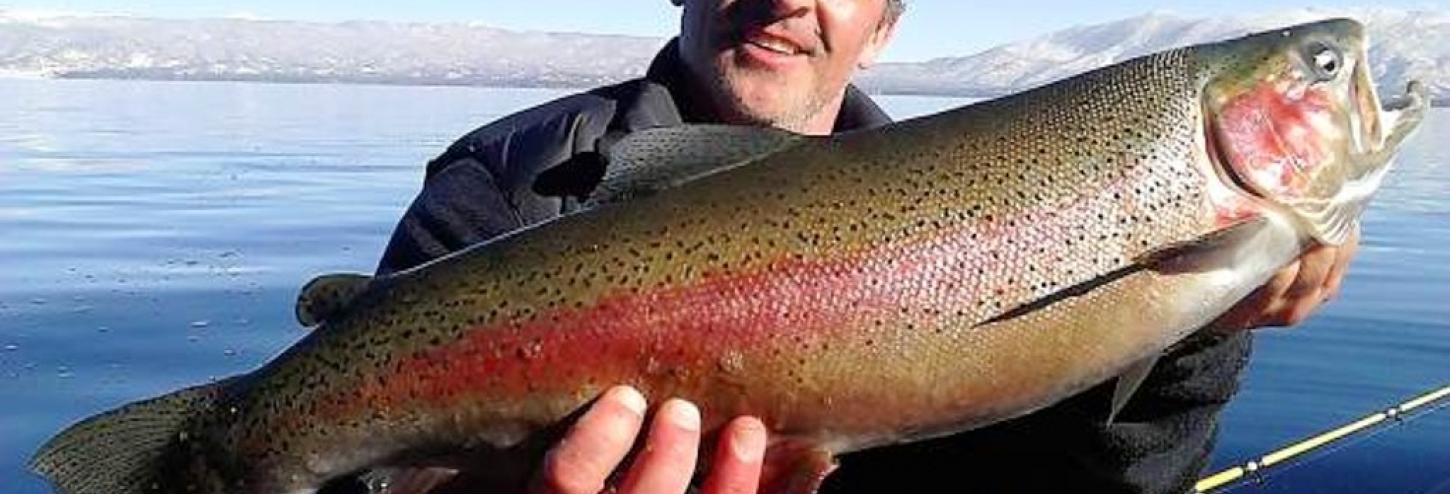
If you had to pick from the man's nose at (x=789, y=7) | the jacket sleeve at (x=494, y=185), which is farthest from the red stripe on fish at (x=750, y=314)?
the man's nose at (x=789, y=7)

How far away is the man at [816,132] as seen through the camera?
12.9 ft

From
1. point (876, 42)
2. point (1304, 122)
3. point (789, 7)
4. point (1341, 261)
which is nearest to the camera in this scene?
point (1304, 122)

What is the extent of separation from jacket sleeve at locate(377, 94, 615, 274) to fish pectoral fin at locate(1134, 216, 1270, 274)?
74.2 inches

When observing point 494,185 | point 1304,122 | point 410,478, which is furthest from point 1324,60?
point 494,185

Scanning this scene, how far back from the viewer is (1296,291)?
338 cm

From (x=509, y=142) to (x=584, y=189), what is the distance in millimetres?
306

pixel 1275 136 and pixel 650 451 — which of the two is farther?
pixel 1275 136

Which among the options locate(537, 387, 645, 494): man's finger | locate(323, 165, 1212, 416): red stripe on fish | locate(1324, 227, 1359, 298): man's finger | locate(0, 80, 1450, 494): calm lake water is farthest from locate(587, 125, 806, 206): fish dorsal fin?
locate(0, 80, 1450, 494): calm lake water

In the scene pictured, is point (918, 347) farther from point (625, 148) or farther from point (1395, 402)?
point (1395, 402)

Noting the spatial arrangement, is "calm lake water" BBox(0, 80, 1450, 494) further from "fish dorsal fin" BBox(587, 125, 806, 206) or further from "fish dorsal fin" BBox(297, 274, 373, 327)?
"fish dorsal fin" BBox(297, 274, 373, 327)

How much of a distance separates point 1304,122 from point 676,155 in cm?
136

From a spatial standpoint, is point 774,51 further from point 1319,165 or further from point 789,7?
point 1319,165

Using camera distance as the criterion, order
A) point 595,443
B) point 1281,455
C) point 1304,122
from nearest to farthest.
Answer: point 595,443, point 1304,122, point 1281,455

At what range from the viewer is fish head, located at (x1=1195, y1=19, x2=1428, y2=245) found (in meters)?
3.17
